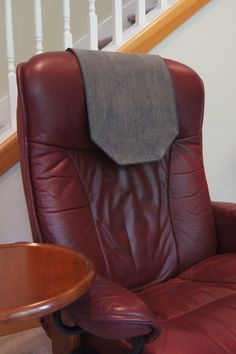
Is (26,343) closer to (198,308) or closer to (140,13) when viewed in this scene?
(198,308)

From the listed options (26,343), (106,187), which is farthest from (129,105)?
(26,343)

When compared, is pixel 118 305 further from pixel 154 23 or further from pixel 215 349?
pixel 154 23

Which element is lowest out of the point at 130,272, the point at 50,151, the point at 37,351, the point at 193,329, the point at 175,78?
the point at 37,351

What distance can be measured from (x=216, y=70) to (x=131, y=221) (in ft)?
3.13

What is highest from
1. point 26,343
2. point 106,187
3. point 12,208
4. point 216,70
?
point 216,70

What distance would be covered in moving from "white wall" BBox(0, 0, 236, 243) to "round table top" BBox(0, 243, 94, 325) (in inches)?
43.2

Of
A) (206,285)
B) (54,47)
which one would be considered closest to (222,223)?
(206,285)

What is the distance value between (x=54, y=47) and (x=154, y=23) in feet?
2.54

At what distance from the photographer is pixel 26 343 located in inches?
54.4

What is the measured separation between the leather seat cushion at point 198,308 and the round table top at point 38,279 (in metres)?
0.22

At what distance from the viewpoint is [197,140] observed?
1.32 metres

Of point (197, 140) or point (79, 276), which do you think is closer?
point (79, 276)

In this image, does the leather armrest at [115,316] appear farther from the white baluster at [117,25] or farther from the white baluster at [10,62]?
the white baluster at [117,25]

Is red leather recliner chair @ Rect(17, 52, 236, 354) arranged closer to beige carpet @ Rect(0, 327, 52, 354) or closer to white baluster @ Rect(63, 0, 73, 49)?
white baluster @ Rect(63, 0, 73, 49)
